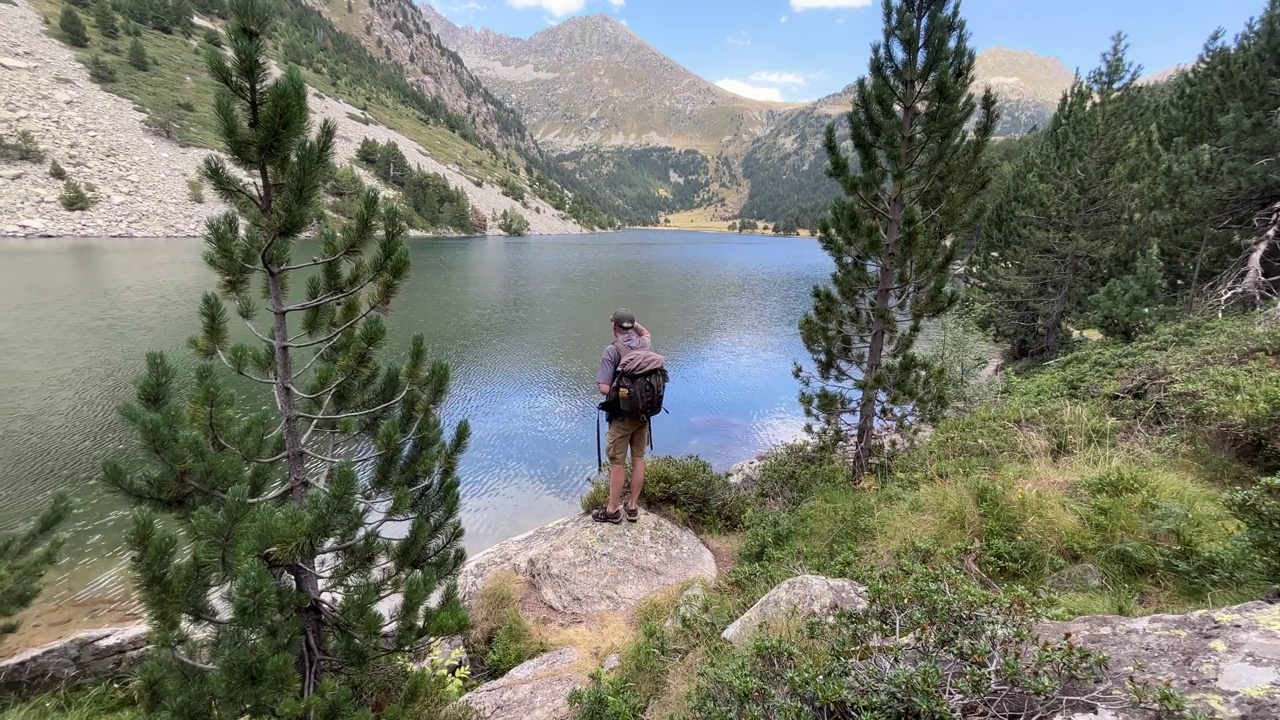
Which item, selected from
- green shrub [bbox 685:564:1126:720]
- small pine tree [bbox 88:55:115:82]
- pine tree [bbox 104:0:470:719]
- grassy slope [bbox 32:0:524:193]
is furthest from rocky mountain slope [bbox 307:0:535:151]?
green shrub [bbox 685:564:1126:720]

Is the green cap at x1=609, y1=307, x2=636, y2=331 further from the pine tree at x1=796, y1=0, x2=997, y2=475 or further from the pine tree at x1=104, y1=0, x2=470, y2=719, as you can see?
the pine tree at x1=796, y1=0, x2=997, y2=475

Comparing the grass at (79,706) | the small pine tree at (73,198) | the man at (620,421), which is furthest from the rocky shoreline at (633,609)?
the small pine tree at (73,198)

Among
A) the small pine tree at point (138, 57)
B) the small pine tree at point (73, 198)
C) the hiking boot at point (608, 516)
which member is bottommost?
the hiking boot at point (608, 516)

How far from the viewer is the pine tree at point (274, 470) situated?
2732mm

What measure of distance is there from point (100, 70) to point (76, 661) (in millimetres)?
78466

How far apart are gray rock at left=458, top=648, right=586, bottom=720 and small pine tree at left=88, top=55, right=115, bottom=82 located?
80357 mm

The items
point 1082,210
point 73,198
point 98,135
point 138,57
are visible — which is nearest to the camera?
point 1082,210

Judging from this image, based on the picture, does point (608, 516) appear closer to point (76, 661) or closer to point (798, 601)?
point (798, 601)

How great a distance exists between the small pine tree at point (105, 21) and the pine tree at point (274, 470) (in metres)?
95.0

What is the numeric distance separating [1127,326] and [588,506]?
1304cm

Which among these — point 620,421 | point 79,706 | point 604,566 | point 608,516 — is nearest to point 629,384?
point 620,421

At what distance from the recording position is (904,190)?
7.14m

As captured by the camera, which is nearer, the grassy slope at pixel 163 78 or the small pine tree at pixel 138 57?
the grassy slope at pixel 163 78

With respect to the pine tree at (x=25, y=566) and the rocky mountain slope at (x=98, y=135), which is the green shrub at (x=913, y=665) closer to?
the pine tree at (x=25, y=566)
